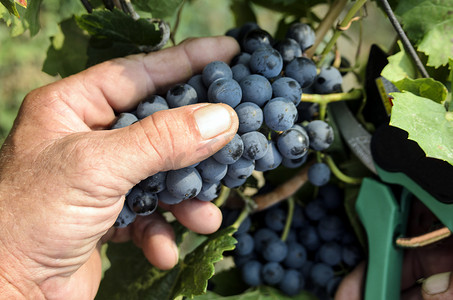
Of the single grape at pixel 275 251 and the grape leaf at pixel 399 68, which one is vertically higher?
the grape leaf at pixel 399 68

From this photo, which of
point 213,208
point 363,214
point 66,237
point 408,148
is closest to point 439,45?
point 408,148

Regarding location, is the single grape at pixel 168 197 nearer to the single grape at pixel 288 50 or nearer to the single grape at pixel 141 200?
the single grape at pixel 141 200

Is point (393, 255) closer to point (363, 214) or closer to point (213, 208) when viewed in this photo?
point (363, 214)

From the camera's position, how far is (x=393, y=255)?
78 centimetres

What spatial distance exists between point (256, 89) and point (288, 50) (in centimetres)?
14

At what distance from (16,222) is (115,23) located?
385 millimetres

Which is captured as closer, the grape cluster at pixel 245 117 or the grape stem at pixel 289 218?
the grape cluster at pixel 245 117

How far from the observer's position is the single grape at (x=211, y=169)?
642 millimetres

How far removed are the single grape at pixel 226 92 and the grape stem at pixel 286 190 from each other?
0.35 meters

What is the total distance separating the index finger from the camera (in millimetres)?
743

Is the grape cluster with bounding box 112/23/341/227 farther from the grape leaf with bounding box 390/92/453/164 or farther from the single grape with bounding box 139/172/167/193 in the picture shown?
the grape leaf with bounding box 390/92/453/164

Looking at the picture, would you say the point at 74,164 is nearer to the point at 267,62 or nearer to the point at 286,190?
the point at 267,62

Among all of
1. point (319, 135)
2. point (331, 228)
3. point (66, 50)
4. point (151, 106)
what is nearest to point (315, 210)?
point (331, 228)

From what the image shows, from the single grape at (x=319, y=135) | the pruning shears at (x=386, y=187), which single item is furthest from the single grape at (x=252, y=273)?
the single grape at (x=319, y=135)
